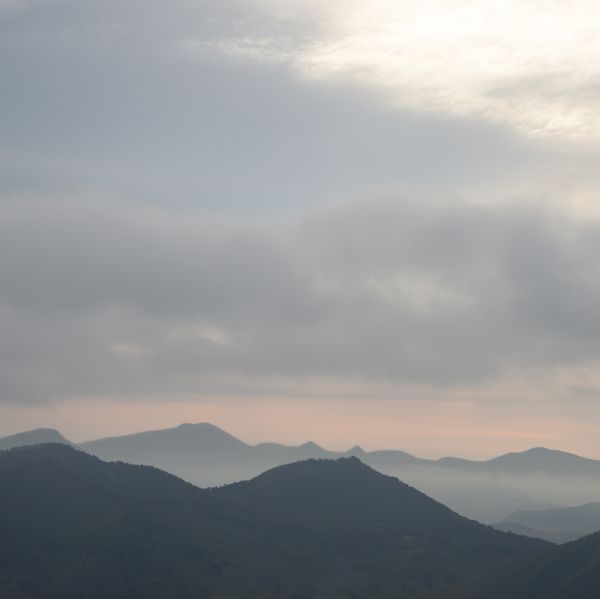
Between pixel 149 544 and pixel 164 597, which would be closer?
pixel 164 597

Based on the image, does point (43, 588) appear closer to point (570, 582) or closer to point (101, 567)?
point (101, 567)

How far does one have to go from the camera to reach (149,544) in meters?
198

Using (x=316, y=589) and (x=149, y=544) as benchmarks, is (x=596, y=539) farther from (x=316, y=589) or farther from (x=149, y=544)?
(x=149, y=544)

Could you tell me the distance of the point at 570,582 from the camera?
165 meters

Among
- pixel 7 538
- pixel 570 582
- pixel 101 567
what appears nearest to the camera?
pixel 570 582

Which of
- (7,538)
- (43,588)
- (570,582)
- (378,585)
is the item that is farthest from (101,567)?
(570,582)

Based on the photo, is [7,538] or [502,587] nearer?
[502,587]

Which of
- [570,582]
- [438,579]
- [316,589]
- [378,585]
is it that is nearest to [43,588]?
[316,589]

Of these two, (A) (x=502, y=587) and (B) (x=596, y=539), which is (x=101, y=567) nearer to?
(A) (x=502, y=587)

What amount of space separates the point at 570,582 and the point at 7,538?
388 feet

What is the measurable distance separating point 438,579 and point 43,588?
82.1 metres

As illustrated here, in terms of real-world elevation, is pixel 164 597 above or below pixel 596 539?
below

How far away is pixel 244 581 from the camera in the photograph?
18962cm

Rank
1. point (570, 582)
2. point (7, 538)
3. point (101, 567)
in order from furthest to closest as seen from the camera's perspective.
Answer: point (7, 538), point (101, 567), point (570, 582)
